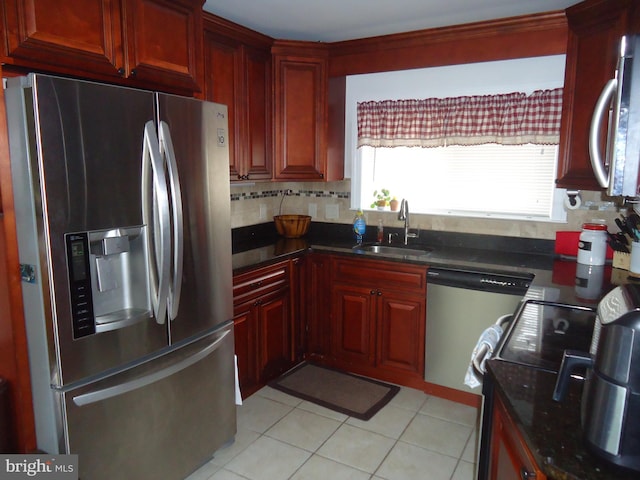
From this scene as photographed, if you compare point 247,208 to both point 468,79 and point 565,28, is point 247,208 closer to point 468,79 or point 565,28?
point 468,79

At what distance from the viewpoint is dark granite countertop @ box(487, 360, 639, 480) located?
3.20ft

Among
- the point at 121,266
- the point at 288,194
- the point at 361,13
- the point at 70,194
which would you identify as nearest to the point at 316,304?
the point at 288,194

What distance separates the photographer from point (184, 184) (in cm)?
202

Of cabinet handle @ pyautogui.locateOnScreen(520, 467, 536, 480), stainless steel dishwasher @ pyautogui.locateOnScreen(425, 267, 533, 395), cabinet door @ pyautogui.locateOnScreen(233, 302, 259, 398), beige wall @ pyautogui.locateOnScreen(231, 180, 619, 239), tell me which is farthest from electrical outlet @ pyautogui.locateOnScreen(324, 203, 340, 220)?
cabinet handle @ pyautogui.locateOnScreen(520, 467, 536, 480)

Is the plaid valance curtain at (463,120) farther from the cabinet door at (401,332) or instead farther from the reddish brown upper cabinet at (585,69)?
the cabinet door at (401,332)

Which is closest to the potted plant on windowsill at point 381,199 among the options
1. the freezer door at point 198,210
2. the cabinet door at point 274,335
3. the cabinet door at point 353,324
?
the cabinet door at point 353,324

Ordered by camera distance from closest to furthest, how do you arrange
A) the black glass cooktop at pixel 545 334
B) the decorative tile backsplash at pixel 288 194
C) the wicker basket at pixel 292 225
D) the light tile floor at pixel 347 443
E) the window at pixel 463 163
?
the black glass cooktop at pixel 545 334 → the light tile floor at pixel 347 443 → the window at pixel 463 163 → the decorative tile backsplash at pixel 288 194 → the wicker basket at pixel 292 225

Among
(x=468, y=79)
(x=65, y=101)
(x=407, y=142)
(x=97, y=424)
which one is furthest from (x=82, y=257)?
(x=468, y=79)

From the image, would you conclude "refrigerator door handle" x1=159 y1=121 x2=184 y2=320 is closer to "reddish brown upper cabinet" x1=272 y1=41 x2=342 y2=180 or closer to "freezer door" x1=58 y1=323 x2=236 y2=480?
"freezer door" x1=58 y1=323 x2=236 y2=480

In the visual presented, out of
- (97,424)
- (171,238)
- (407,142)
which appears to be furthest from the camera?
(407,142)

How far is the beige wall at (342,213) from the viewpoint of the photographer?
3.04 metres

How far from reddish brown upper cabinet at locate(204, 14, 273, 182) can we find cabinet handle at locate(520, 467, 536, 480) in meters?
2.37

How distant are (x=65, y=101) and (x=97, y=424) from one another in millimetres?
1145

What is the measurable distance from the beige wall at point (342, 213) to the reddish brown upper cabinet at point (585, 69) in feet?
1.42
